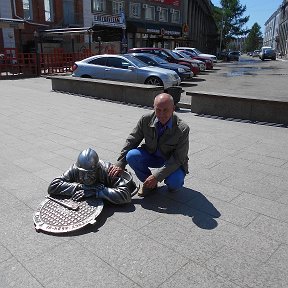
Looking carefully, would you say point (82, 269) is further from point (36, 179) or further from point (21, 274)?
point (36, 179)

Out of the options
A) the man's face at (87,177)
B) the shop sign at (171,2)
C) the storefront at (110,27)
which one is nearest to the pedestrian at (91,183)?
the man's face at (87,177)

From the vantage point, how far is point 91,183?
140 inches

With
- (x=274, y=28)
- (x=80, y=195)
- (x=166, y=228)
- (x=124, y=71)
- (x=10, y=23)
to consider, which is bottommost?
(x=166, y=228)

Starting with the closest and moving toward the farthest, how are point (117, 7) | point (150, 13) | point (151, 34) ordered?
point (117, 7) → point (151, 34) → point (150, 13)

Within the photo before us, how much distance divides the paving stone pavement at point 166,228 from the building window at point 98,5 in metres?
31.2

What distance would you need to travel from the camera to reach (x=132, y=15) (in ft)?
132

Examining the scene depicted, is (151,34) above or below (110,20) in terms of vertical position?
below

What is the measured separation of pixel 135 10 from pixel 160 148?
132 feet

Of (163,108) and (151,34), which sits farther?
(151,34)

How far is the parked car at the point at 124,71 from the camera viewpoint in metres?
12.5

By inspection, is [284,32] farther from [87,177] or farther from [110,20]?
[87,177]

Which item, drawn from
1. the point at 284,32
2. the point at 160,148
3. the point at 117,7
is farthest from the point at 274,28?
the point at 160,148

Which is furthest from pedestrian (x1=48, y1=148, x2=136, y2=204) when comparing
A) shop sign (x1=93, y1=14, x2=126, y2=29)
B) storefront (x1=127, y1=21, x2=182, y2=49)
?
storefront (x1=127, y1=21, x2=182, y2=49)

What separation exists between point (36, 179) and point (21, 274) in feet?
6.36
